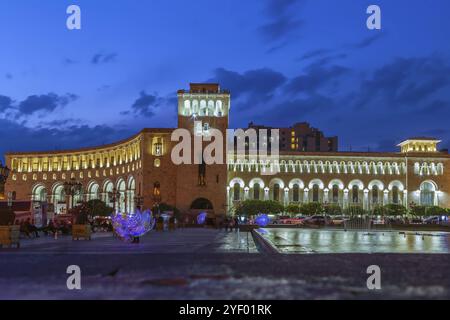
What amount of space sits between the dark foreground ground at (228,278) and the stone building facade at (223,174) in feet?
194

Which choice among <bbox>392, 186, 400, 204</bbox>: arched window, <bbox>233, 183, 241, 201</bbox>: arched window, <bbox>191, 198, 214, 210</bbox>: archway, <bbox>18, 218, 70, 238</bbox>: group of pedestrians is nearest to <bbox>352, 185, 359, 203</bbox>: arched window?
<bbox>392, 186, 400, 204</bbox>: arched window

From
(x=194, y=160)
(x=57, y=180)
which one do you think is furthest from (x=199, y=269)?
(x=57, y=180)

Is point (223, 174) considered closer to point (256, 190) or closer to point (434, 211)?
point (256, 190)

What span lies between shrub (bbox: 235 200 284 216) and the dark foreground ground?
62154 mm

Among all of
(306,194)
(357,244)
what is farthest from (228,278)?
(306,194)

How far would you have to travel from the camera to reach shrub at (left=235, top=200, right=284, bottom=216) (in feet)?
246

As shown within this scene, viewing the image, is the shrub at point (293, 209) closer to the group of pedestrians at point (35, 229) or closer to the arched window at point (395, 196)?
the arched window at point (395, 196)

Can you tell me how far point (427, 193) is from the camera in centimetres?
8500

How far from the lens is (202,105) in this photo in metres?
74.2

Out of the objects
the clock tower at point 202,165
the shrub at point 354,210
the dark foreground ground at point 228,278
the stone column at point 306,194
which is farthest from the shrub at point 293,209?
the dark foreground ground at point 228,278

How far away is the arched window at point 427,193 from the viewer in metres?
84.5

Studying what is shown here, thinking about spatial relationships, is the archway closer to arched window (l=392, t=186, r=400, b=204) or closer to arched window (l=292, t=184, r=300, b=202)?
arched window (l=292, t=184, r=300, b=202)
